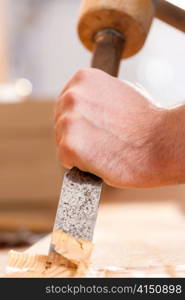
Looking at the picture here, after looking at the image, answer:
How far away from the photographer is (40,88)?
9.89 feet

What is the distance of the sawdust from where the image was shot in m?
0.49

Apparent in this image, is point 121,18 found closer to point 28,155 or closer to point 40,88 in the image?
point 28,155

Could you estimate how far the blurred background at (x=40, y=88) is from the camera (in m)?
1.89

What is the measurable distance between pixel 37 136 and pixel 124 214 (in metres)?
0.59

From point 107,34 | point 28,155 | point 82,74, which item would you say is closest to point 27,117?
point 28,155

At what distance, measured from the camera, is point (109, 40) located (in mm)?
666

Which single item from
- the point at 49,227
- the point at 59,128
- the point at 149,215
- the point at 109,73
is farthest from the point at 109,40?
the point at 49,227

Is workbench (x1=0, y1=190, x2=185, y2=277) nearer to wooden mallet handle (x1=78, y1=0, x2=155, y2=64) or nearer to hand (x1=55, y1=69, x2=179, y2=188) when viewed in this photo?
hand (x1=55, y1=69, x2=179, y2=188)

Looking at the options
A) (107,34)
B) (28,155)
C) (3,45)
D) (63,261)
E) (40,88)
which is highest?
(3,45)

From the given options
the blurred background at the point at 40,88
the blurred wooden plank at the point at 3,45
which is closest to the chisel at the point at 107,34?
the blurred background at the point at 40,88

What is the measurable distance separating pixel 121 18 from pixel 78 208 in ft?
0.99

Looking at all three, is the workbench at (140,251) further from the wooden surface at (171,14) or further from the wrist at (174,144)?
the wooden surface at (171,14)

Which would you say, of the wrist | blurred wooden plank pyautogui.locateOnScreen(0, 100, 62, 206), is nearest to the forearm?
the wrist

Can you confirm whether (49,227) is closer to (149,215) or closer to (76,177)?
(149,215)
